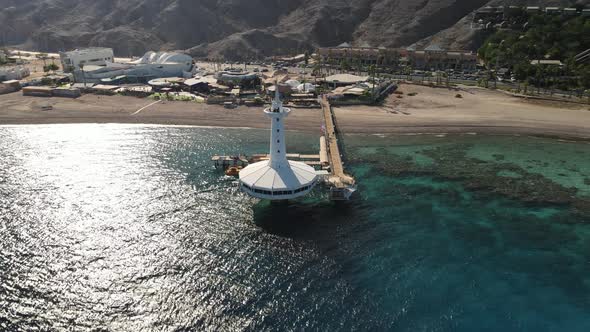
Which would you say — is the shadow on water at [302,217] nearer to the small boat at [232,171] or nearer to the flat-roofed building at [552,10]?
the small boat at [232,171]

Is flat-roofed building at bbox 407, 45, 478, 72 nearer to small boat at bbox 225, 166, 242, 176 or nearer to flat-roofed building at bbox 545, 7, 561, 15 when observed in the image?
flat-roofed building at bbox 545, 7, 561, 15

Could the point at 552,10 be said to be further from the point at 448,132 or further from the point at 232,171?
the point at 232,171

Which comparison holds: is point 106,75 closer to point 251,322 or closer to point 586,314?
point 251,322

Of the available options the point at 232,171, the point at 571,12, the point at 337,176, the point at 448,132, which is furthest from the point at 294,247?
the point at 571,12

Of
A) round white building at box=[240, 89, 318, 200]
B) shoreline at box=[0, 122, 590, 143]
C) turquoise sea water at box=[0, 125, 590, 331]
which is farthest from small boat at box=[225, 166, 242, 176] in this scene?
shoreline at box=[0, 122, 590, 143]

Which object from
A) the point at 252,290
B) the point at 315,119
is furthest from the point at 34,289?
Answer: the point at 315,119

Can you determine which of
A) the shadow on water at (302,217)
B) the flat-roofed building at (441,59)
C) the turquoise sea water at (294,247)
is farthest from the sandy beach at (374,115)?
the flat-roofed building at (441,59)
